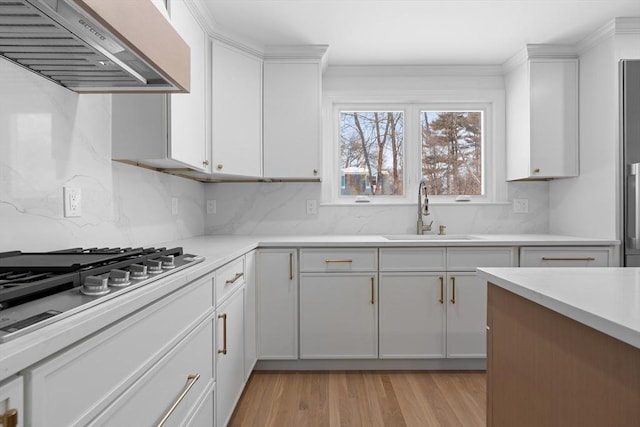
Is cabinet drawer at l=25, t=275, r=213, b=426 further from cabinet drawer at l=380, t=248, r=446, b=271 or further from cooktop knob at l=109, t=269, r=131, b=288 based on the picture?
cabinet drawer at l=380, t=248, r=446, b=271

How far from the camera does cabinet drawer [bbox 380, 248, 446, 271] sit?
8.32 feet

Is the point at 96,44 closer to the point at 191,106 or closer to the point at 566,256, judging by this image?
the point at 191,106

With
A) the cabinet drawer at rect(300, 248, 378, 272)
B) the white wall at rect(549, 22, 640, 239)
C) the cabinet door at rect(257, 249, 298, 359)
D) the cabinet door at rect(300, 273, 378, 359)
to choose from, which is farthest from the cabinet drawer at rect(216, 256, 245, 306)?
the white wall at rect(549, 22, 640, 239)

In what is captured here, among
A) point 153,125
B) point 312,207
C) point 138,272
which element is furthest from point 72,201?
point 312,207

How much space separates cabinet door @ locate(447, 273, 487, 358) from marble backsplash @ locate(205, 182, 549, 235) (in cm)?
72

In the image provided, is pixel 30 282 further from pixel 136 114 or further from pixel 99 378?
pixel 136 114

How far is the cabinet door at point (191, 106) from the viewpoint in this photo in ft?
6.08

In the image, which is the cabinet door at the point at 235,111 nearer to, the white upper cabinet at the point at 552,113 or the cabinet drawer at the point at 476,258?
the cabinet drawer at the point at 476,258

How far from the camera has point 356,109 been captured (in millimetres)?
3258

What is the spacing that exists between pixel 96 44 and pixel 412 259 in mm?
2102

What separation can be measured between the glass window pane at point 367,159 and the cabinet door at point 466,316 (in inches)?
40.1

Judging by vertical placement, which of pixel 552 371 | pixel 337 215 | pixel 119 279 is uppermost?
pixel 337 215

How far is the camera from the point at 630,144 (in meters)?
2.47

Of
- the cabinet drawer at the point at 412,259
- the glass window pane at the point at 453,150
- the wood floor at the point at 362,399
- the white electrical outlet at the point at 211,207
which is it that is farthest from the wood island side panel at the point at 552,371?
the white electrical outlet at the point at 211,207
